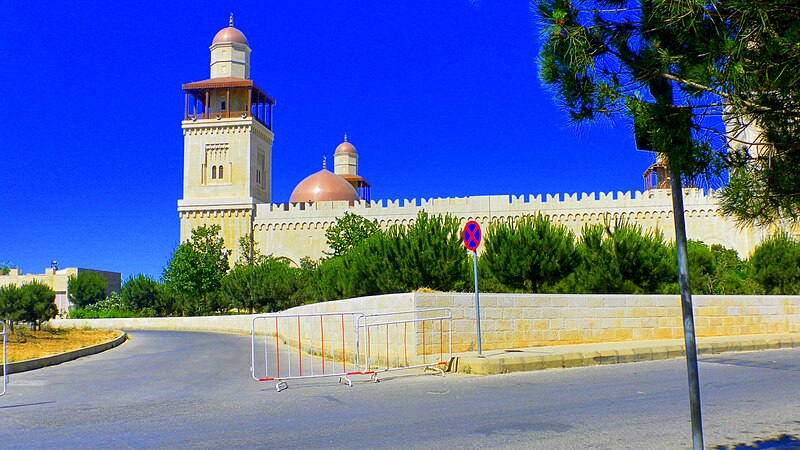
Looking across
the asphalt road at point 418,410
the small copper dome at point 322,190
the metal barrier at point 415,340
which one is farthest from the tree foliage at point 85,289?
the metal barrier at point 415,340

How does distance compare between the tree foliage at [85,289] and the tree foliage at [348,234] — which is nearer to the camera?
the tree foliage at [348,234]

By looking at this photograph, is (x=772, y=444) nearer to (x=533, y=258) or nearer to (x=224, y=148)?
(x=533, y=258)

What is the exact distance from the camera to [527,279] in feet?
71.1

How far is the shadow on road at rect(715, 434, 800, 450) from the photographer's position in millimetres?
5012

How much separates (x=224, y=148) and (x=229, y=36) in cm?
885

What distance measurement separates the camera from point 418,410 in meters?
6.71

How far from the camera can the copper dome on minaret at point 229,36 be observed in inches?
2191

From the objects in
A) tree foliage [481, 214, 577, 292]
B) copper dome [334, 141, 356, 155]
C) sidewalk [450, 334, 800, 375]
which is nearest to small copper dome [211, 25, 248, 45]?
copper dome [334, 141, 356, 155]

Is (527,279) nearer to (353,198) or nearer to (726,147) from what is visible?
(726,147)

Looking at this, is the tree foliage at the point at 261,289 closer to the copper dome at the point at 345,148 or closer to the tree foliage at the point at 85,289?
the tree foliage at the point at 85,289

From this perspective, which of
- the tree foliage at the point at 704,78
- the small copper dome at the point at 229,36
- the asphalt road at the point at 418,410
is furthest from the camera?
the small copper dome at the point at 229,36

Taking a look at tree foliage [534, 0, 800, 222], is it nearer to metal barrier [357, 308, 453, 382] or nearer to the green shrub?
metal barrier [357, 308, 453, 382]

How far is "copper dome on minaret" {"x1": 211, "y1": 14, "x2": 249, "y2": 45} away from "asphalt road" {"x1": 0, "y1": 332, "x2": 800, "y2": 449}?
48.7 m

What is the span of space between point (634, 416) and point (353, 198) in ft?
179
